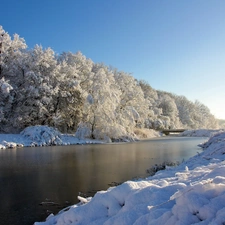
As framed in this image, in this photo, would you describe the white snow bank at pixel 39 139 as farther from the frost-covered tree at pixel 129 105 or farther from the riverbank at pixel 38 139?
the frost-covered tree at pixel 129 105

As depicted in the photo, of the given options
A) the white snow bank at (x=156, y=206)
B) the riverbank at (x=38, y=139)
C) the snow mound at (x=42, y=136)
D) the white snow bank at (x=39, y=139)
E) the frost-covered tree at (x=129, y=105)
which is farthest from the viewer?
the frost-covered tree at (x=129, y=105)

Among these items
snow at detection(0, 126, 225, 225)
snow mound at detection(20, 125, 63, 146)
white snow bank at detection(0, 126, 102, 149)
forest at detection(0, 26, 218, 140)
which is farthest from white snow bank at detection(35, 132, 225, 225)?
forest at detection(0, 26, 218, 140)

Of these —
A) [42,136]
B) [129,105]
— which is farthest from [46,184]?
[129,105]

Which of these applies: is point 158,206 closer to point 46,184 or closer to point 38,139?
point 46,184

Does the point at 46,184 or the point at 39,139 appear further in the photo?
the point at 39,139

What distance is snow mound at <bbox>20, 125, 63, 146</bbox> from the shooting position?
86.8 ft

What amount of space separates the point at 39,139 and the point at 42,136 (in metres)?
0.52

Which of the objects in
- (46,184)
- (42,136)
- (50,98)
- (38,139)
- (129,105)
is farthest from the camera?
(129,105)

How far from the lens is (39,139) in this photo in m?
26.5

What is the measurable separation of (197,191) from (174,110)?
226 ft

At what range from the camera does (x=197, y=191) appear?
3.22 metres

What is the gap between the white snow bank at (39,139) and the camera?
25.5 meters

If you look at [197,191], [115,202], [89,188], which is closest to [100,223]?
[115,202]

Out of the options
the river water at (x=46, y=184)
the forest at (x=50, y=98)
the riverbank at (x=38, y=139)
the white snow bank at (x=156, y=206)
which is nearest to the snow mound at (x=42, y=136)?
the riverbank at (x=38, y=139)
